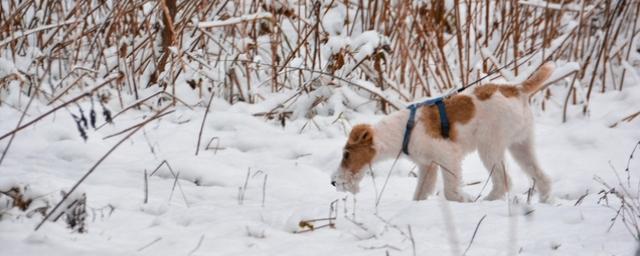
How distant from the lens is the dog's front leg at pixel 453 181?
4203mm

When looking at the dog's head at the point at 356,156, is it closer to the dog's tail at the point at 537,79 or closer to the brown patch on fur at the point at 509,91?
the brown patch on fur at the point at 509,91

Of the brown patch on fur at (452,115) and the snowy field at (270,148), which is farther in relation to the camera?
the brown patch on fur at (452,115)

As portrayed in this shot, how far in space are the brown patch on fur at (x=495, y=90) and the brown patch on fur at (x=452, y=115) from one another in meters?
0.07

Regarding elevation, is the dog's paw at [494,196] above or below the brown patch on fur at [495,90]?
below

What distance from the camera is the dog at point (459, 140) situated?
4.22 meters

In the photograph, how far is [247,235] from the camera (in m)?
2.81

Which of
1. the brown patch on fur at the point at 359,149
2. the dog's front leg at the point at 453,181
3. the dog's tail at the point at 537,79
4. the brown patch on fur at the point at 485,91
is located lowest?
the dog's front leg at the point at 453,181

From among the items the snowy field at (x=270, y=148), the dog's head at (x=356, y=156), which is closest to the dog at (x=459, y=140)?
the dog's head at (x=356, y=156)

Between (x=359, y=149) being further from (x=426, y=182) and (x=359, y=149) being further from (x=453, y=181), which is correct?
(x=453, y=181)

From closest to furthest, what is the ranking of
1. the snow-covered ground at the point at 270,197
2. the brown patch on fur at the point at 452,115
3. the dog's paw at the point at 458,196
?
1. the snow-covered ground at the point at 270,197
2. the dog's paw at the point at 458,196
3. the brown patch on fur at the point at 452,115

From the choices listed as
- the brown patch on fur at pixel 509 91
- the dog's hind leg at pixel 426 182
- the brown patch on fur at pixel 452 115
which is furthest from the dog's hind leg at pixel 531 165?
the dog's hind leg at pixel 426 182

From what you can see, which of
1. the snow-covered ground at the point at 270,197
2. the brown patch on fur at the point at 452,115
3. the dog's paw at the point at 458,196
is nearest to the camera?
the snow-covered ground at the point at 270,197

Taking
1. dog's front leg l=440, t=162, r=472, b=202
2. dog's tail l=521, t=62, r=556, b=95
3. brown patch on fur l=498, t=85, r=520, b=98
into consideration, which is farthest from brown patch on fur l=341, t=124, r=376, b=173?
dog's tail l=521, t=62, r=556, b=95

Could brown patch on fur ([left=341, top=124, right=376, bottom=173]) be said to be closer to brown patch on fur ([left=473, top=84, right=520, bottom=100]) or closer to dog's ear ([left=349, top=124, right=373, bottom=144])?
dog's ear ([left=349, top=124, right=373, bottom=144])
